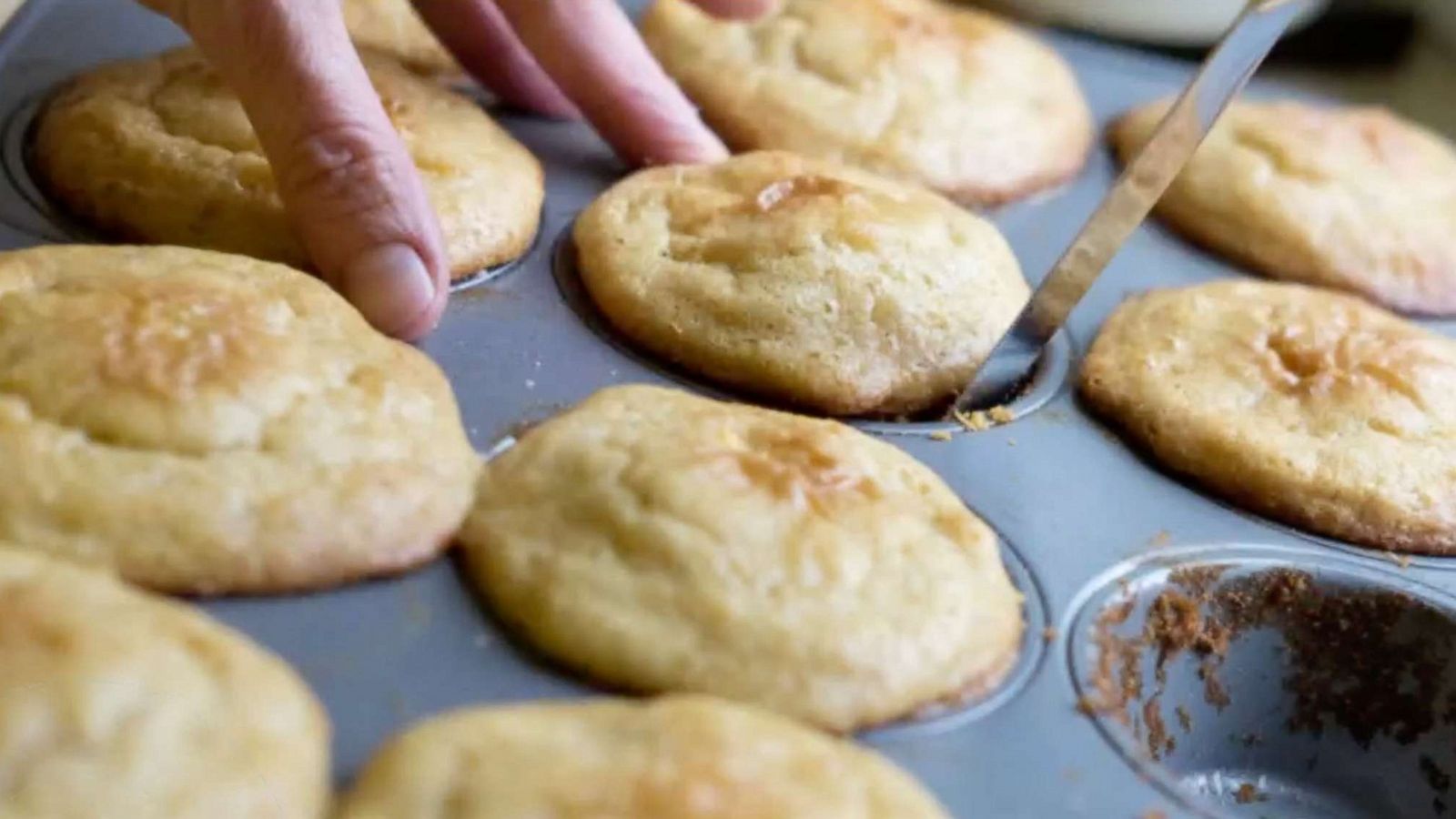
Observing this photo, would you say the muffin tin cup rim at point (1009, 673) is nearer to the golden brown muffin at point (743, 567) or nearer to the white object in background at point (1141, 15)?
the golden brown muffin at point (743, 567)

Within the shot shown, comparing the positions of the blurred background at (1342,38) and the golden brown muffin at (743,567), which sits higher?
the golden brown muffin at (743,567)

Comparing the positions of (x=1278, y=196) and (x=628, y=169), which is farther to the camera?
(x=1278, y=196)

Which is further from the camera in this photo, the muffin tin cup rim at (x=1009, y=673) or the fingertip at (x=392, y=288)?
the fingertip at (x=392, y=288)

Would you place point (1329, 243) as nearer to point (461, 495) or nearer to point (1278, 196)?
point (1278, 196)

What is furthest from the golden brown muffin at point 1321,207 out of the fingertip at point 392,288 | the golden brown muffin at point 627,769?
the golden brown muffin at point 627,769

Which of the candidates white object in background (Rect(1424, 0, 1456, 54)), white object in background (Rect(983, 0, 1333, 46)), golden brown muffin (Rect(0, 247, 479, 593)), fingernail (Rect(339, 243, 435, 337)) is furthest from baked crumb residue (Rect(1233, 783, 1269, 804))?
white object in background (Rect(1424, 0, 1456, 54))

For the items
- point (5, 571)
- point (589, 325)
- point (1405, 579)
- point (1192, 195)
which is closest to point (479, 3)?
point (589, 325)

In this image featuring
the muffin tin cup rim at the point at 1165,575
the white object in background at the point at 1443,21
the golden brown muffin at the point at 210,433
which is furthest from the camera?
the white object in background at the point at 1443,21
